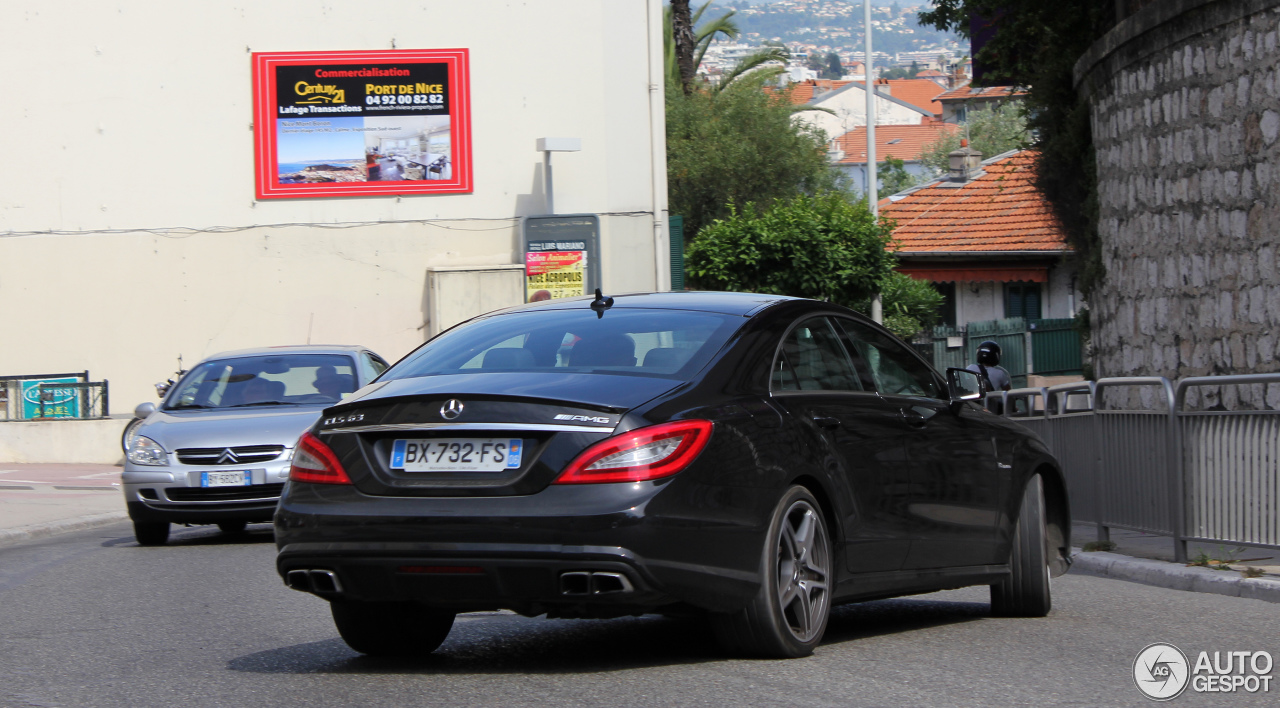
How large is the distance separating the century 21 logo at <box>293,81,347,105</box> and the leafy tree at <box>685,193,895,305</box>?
6848mm

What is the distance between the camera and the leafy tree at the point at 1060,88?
16641 millimetres

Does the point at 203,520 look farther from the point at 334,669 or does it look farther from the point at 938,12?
the point at 938,12

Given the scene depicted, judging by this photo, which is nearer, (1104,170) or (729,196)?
(1104,170)

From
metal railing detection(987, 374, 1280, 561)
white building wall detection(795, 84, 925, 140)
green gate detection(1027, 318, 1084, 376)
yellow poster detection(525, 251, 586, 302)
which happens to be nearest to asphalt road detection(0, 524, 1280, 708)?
metal railing detection(987, 374, 1280, 561)

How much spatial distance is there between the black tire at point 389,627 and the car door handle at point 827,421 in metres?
1.66

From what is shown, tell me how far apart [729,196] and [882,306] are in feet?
46.6

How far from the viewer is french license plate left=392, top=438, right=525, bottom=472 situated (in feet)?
18.0

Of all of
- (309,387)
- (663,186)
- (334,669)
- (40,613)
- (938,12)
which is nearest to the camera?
(334,669)

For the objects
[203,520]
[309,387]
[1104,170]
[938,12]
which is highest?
[938,12]

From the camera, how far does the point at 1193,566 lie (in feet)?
30.8

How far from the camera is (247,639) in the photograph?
721cm

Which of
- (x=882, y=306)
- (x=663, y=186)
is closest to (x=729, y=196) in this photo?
(x=882, y=306)

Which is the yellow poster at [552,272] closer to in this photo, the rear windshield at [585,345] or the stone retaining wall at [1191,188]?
the stone retaining wall at [1191,188]

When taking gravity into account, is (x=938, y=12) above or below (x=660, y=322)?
above
